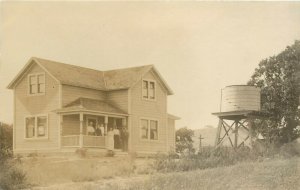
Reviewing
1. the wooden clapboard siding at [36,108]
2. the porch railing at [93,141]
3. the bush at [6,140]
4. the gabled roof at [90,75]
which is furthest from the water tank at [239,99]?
the bush at [6,140]

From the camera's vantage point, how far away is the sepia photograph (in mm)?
16125

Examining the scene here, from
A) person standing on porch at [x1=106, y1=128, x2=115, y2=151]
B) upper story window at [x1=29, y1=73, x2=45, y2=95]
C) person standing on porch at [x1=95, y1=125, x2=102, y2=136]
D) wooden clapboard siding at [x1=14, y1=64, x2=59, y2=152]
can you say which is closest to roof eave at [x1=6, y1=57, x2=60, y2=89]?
wooden clapboard siding at [x1=14, y1=64, x2=59, y2=152]

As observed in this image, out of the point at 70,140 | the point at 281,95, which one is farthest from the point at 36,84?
the point at 281,95

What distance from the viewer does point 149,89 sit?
2466cm

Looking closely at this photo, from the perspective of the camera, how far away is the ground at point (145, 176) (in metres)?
15.0

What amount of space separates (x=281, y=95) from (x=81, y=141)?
331 inches

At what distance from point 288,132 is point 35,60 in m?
10.7

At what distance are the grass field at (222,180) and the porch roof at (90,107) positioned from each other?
200 inches

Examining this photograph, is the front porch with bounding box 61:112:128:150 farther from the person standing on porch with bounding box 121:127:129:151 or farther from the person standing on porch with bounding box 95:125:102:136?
the person standing on porch with bounding box 121:127:129:151

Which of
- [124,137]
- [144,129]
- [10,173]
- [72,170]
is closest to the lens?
[10,173]

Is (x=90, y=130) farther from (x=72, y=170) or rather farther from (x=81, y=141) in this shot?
(x=72, y=170)

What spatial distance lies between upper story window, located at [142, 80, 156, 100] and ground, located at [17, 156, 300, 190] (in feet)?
17.6

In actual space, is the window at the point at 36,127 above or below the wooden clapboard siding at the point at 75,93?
below

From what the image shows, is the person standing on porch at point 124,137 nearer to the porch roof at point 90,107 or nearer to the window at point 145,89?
the porch roof at point 90,107
